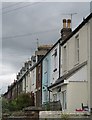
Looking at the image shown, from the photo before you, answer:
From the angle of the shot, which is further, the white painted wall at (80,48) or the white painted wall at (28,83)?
the white painted wall at (28,83)

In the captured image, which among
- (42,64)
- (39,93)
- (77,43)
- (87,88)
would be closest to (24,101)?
(39,93)

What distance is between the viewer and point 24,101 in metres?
38.9

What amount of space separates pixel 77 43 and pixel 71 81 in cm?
366

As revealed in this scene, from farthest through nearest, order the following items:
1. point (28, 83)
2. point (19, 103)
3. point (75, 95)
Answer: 1. point (28, 83)
2. point (19, 103)
3. point (75, 95)

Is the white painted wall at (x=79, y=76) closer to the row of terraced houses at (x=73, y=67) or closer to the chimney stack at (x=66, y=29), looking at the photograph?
the row of terraced houses at (x=73, y=67)

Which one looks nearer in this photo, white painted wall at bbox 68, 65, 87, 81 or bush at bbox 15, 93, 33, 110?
white painted wall at bbox 68, 65, 87, 81

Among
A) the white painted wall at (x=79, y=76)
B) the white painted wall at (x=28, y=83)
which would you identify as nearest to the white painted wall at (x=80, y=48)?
the white painted wall at (x=79, y=76)

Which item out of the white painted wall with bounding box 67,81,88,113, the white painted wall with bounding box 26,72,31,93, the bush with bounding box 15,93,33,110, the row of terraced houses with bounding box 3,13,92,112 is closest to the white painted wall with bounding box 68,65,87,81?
the row of terraced houses with bounding box 3,13,92,112

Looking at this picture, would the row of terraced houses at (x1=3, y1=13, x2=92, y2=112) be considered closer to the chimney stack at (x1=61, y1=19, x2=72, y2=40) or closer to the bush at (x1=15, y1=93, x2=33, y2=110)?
the chimney stack at (x1=61, y1=19, x2=72, y2=40)

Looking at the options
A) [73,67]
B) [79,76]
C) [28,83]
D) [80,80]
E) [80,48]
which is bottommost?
[80,80]

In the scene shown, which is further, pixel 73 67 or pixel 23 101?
pixel 23 101

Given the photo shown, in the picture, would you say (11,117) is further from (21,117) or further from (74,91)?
(74,91)

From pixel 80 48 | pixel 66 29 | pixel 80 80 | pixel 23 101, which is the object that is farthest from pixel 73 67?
pixel 23 101

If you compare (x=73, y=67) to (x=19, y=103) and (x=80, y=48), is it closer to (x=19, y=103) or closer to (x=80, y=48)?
(x=80, y=48)
